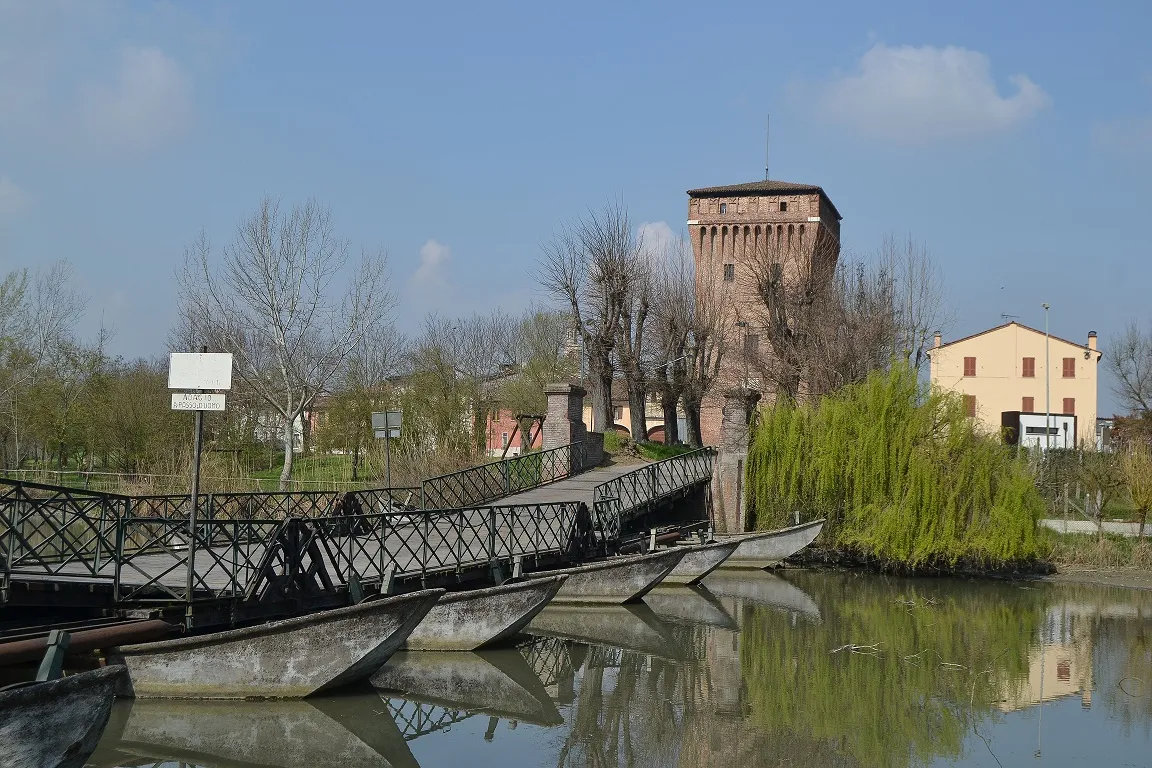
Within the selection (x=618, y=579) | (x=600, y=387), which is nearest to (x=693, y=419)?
(x=600, y=387)

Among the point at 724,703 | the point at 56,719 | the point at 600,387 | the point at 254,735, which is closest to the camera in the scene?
the point at 56,719

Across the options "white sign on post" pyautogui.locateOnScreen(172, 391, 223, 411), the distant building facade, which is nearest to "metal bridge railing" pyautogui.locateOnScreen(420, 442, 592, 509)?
"white sign on post" pyautogui.locateOnScreen(172, 391, 223, 411)

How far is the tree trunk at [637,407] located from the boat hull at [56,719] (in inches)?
1010

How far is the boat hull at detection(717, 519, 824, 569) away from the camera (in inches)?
926

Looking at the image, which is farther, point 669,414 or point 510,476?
point 669,414

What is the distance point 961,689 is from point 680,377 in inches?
868

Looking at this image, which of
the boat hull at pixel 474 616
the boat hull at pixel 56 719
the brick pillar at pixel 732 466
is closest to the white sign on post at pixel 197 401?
the boat hull at pixel 56 719

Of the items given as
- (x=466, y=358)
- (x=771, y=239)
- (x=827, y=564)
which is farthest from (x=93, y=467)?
(x=771, y=239)

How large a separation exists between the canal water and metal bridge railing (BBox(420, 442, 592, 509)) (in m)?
5.27

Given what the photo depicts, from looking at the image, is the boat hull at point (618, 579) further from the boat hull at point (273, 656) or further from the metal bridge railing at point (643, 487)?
the boat hull at point (273, 656)

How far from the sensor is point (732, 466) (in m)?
25.6

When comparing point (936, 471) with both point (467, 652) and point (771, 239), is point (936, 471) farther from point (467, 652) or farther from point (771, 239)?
point (771, 239)

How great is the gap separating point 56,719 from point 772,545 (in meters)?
17.9

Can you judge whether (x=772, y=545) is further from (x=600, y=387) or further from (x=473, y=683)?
(x=473, y=683)
